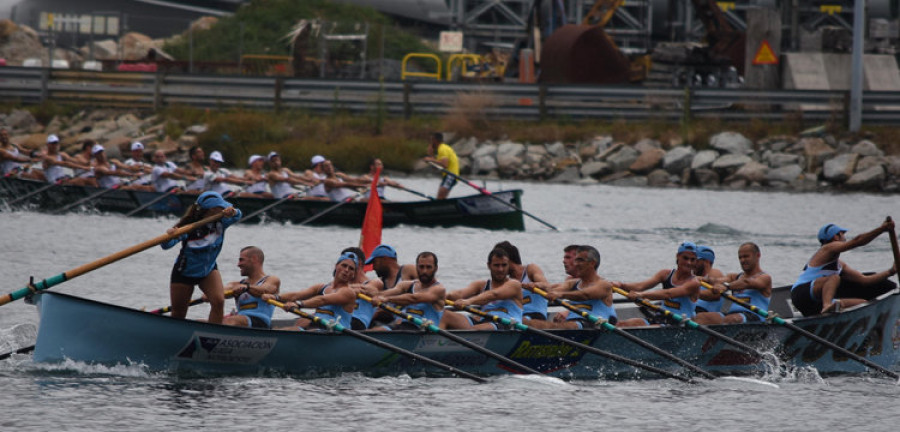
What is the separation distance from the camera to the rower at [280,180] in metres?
28.4

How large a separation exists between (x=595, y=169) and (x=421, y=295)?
24024 millimetres

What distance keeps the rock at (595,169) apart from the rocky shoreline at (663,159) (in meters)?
0.03

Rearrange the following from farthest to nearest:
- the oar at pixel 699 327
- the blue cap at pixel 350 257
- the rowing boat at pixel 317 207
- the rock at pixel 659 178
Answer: the rock at pixel 659 178 → the rowing boat at pixel 317 207 → the oar at pixel 699 327 → the blue cap at pixel 350 257

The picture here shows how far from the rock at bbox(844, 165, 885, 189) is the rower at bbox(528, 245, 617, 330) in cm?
2218

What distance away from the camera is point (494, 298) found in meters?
14.5

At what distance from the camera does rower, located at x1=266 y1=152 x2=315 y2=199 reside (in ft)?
93.0

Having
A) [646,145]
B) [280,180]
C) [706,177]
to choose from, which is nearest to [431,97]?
[646,145]

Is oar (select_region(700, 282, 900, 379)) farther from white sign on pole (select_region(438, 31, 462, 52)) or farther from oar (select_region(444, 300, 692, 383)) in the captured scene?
white sign on pole (select_region(438, 31, 462, 52))

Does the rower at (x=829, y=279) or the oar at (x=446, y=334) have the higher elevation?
the rower at (x=829, y=279)

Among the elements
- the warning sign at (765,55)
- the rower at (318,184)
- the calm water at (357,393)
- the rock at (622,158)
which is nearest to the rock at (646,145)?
the rock at (622,158)

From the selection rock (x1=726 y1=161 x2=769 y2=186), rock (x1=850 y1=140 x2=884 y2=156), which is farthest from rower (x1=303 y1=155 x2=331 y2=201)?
rock (x1=850 y1=140 x2=884 y2=156)

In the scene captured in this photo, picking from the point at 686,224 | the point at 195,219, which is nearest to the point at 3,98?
the point at 686,224

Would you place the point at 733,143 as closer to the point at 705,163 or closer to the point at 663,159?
the point at 705,163

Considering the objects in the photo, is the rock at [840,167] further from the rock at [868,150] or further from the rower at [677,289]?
the rower at [677,289]
